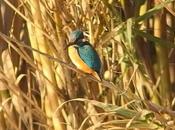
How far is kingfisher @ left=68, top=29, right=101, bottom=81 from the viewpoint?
112 cm

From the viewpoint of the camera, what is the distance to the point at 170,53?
1566 mm

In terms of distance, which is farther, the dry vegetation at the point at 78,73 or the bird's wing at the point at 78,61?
the dry vegetation at the point at 78,73

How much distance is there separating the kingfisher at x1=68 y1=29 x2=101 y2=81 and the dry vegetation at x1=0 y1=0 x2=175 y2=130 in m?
0.10

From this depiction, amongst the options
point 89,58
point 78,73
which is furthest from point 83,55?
point 78,73

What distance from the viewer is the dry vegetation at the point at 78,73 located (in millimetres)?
1309

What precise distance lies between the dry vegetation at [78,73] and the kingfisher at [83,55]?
10 cm

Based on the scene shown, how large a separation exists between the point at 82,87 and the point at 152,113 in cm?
29

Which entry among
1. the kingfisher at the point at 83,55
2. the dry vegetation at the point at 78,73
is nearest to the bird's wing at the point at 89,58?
the kingfisher at the point at 83,55

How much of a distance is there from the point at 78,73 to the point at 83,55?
0.18 metres

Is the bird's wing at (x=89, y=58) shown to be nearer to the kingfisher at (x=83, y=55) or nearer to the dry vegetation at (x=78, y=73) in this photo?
the kingfisher at (x=83, y=55)

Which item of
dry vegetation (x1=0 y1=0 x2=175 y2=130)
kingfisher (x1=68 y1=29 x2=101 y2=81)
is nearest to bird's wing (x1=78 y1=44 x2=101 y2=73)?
kingfisher (x1=68 y1=29 x2=101 y2=81)

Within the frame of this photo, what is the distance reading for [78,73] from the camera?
51.4 inches

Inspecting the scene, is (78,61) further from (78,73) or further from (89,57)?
(78,73)

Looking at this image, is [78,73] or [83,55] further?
[78,73]
